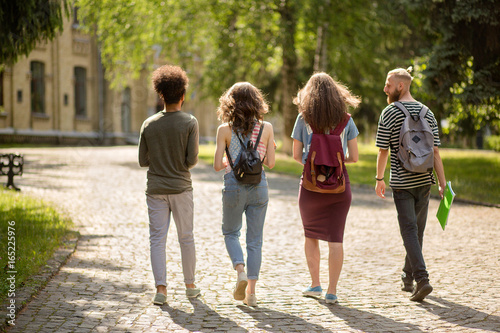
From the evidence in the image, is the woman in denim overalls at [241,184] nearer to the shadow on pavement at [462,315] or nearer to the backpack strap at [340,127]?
the backpack strap at [340,127]

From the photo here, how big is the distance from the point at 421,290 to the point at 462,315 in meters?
0.46

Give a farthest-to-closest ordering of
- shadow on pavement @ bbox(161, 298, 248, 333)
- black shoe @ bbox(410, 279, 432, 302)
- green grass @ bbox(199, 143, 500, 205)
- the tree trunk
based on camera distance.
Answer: the tree trunk → green grass @ bbox(199, 143, 500, 205) → black shoe @ bbox(410, 279, 432, 302) → shadow on pavement @ bbox(161, 298, 248, 333)

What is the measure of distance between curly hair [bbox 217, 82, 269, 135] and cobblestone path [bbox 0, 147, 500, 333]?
→ 59.9 inches

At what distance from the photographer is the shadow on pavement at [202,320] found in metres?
5.10

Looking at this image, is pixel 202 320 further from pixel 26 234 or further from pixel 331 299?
pixel 26 234

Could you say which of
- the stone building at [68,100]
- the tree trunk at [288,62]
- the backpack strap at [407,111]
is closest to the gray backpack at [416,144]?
the backpack strap at [407,111]

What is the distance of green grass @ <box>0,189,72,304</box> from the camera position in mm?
6691

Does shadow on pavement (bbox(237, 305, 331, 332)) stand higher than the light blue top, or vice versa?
A: the light blue top

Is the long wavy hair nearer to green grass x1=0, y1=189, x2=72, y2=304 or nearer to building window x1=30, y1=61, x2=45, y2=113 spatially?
green grass x1=0, y1=189, x2=72, y2=304

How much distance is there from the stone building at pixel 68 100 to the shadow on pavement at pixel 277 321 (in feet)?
102

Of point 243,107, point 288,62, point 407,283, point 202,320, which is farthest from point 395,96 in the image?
point 288,62

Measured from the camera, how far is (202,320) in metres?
5.34

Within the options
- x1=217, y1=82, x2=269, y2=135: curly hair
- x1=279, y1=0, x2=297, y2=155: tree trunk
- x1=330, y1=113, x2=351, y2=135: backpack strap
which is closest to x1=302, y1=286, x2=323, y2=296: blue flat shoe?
x1=330, y1=113, x2=351, y2=135: backpack strap

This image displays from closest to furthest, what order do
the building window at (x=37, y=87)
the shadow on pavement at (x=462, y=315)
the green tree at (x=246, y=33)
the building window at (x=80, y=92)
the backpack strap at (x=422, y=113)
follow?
the shadow on pavement at (x=462, y=315), the backpack strap at (x=422, y=113), the green tree at (x=246, y=33), the building window at (x=37, y=87), the building window at (x=80, y=92)
